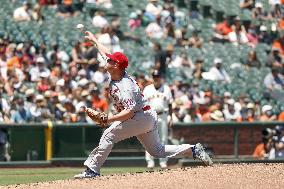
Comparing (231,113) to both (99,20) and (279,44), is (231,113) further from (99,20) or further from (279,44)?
(279,44)

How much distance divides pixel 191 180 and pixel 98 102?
8.01 meters

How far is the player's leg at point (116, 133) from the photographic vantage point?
11.4 m

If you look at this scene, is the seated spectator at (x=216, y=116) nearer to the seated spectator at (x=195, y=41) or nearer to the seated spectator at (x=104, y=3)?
the seated spectator at (x=195, y=41)

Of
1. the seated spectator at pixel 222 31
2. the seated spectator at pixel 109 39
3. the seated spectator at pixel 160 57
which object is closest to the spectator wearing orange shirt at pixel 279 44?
the seated spectator at pixel 222 31

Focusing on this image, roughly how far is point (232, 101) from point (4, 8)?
5534mm

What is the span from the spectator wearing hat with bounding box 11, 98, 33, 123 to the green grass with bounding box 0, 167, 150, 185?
1198 millimetres

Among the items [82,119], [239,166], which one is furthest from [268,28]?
[239,166]

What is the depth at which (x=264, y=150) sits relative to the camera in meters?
18.5

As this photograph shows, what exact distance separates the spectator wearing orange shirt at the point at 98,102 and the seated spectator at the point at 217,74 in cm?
327

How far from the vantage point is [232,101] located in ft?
64.5

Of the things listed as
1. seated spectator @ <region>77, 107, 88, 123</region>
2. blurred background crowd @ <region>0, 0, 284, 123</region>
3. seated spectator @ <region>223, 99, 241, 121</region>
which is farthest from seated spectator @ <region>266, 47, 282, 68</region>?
seated spectator @ <region>77, 107, 88, 123</region>

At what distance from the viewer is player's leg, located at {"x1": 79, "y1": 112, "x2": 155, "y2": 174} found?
37.4ft

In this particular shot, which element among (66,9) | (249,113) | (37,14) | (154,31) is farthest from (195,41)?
(37,14)

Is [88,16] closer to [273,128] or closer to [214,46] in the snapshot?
[214,46]
